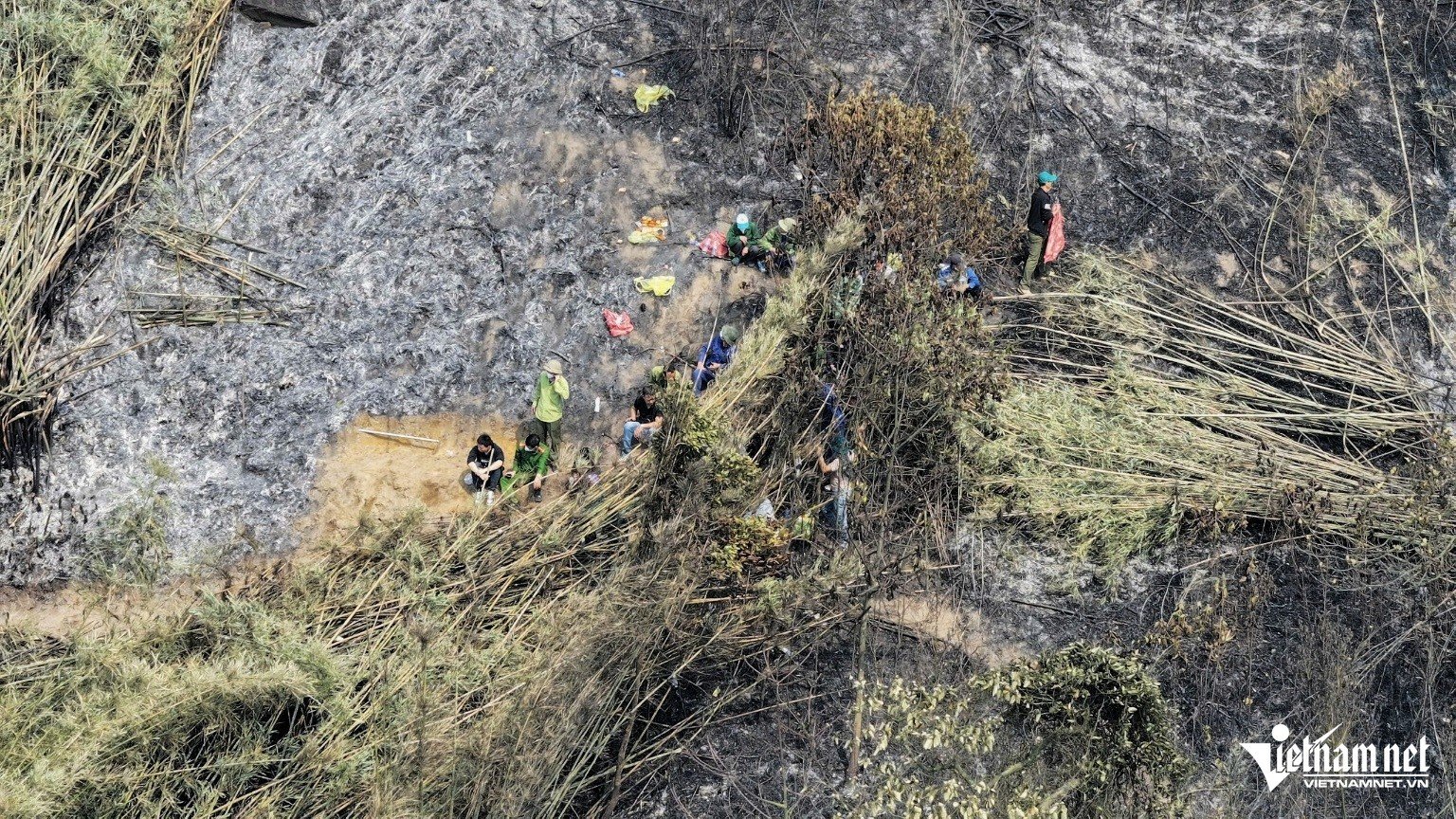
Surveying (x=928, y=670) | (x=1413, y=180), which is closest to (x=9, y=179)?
(x=928, y=670)

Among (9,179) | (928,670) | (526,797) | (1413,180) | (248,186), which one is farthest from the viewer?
(1413,180)

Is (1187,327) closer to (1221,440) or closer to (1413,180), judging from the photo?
(1221,440)

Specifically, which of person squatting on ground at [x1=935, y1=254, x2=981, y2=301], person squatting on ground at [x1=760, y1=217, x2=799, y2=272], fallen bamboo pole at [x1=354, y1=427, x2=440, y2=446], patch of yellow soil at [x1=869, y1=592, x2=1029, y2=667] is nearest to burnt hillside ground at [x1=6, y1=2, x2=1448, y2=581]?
fallen bamboo pole at [x1=354, y1=427, x2=440, y2=446]

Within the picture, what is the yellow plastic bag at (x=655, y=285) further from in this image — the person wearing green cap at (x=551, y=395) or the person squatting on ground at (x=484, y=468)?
the person squatting on ground at (x=484, y=468)

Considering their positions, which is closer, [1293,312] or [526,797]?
[526,797]

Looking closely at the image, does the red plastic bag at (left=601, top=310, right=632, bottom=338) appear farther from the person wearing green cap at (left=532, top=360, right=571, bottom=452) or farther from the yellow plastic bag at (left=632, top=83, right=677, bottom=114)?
the yellow plastic bag at (left=632, top=83, right=677, bottom=114)

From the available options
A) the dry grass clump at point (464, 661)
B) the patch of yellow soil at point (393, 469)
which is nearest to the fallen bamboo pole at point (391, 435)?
the patch of yellow soil at point (393, 469)

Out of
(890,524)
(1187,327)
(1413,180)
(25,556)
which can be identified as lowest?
(25,556)

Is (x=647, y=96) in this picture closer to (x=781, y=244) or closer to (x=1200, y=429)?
(x=781, y=244)
